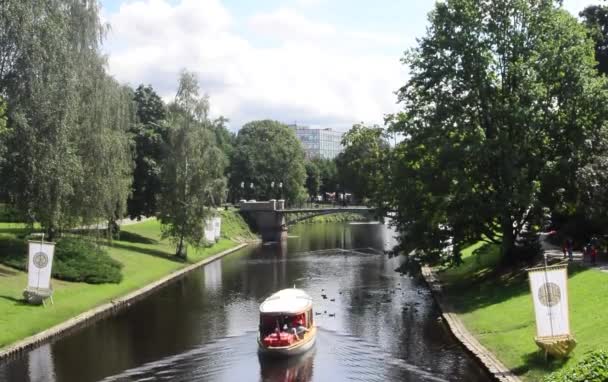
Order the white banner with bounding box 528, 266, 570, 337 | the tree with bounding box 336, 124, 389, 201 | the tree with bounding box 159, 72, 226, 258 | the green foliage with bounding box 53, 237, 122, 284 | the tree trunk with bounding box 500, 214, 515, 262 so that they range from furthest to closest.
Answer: the tree with bounding box 159, 72, 226, 258, the tree with bounding box 336, 124, 389, 201, the green foliage with bounding box 53, 237, 122, 284, the tree trunk with bounding box 500, 214, 515, 262, the white banner with bounding box 528, 266, 570, 337

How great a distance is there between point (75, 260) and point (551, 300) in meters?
38.7

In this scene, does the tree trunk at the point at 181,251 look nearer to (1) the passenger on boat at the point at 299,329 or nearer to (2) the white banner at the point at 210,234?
(2) the white banner at the point at 210,234

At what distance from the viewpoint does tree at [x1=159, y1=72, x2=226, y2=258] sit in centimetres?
7694

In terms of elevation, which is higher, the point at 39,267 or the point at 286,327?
the point at 39,267

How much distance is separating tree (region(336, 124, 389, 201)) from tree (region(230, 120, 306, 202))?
1254 centimetres

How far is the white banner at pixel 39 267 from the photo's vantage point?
44.6 metres

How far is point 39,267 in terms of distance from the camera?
44719 mm

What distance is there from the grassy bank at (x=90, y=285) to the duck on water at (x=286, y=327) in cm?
1372

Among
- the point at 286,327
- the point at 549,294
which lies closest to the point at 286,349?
the point at 286,327

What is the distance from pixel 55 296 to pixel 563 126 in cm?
3816

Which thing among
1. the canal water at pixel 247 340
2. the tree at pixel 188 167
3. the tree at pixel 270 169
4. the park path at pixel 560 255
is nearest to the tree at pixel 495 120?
the park path at pixel 560 255

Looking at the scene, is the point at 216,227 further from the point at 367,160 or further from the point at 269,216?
the point at 367,160

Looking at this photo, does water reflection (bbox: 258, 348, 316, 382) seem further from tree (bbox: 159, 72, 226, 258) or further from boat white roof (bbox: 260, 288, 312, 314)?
tree (bbox: 159, 72, 226, 258)

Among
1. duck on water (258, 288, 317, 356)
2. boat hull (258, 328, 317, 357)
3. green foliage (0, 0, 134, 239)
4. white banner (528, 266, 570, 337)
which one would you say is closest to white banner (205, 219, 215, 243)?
green foliage (0, 0, 134, 239)
